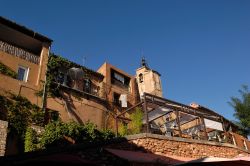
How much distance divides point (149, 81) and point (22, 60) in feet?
74.8

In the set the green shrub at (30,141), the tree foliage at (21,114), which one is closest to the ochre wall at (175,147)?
the green shrub at (30,141)

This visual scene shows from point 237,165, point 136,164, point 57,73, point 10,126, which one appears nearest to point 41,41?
point 57,73

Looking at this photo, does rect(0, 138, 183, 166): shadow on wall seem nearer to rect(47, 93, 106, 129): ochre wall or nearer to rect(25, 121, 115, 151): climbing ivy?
rect(25, 121, 115, 151): climbing ivy

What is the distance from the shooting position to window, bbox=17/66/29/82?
20.8 metres

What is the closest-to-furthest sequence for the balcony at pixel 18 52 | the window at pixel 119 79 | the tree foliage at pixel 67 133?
the tree foliage at pixel 67 133, the balcony at pixel 18 52, the window at pixel 119 79

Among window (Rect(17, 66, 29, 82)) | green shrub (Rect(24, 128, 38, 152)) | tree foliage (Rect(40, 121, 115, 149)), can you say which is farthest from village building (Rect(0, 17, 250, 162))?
tree foliage (Rect(40, 121, 115, 149))

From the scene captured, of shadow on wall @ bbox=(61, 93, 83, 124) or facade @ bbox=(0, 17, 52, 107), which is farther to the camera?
shadow on wall @ bbox=(61, 93, 83, 124)

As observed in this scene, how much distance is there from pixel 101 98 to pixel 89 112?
2151 millimetres

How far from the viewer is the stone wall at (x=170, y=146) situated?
13.2 metres

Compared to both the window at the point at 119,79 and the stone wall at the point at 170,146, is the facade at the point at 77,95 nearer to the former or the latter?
the window at the point at 119,79

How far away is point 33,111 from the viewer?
19266 millimetres

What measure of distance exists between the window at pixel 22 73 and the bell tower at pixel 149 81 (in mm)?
20923

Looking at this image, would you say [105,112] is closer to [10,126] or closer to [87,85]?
[87,85]

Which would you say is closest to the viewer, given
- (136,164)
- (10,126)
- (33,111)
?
(136,164)
